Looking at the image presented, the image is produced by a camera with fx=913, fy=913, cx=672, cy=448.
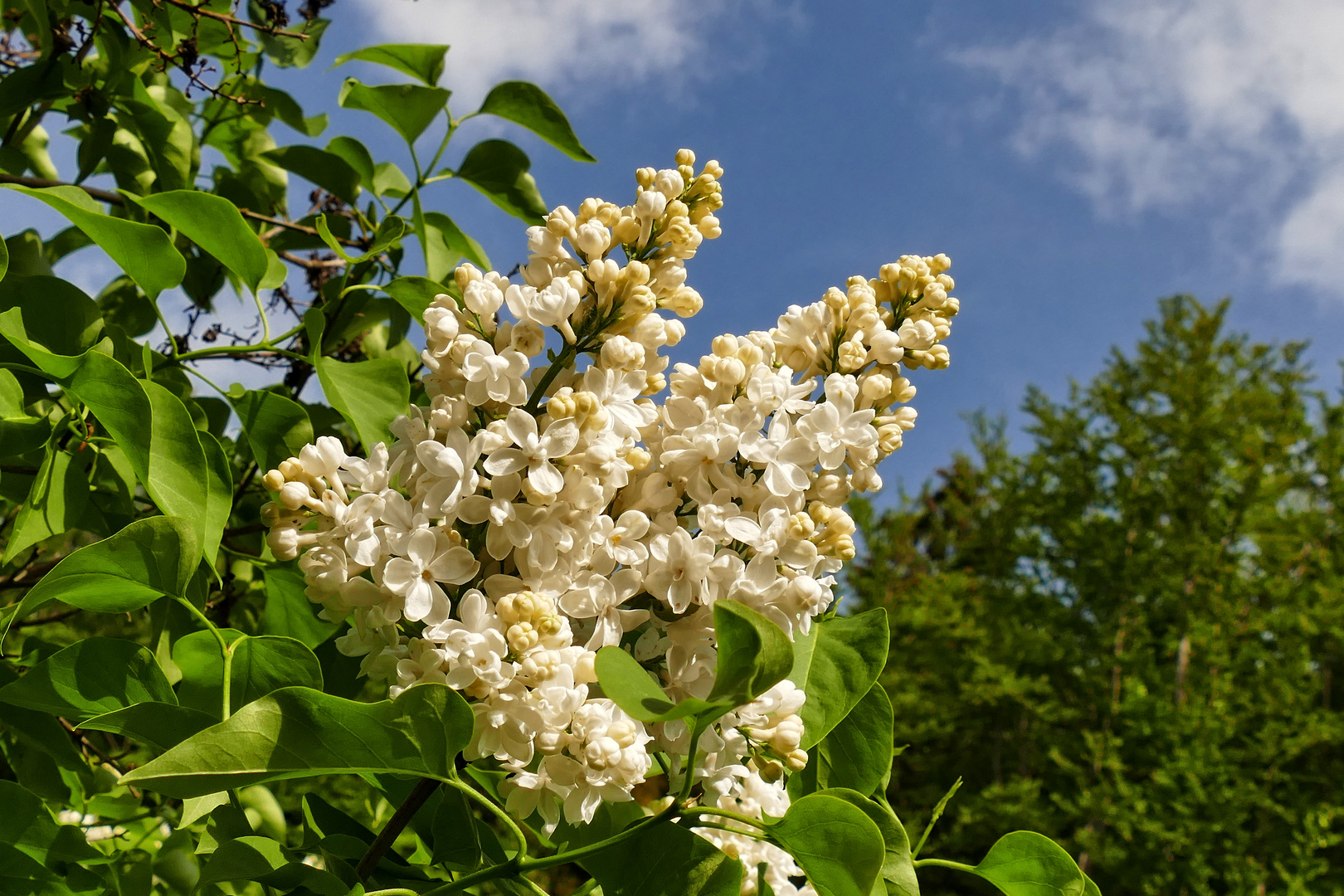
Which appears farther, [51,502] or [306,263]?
[306,263]

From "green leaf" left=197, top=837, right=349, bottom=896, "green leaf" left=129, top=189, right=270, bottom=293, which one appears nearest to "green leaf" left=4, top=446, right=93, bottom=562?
"green leaf" left=129, top=189, right=270, bottom=293

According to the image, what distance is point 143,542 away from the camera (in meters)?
0.57

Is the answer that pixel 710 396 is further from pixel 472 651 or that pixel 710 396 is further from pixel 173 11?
pixel 173 11

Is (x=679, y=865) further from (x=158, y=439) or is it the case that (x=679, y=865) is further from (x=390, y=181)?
(x=390, y=181)

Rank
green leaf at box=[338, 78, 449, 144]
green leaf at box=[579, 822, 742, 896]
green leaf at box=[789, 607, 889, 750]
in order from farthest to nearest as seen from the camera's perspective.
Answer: green leaf at box=[338, 78, 449, 144] → green leaf at box=[789, 607, 889, 750] → green leaf at box=[579, 822, 742, 896]

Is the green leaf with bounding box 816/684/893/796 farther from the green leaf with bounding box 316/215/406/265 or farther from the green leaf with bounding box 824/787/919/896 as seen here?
the green leaf with bounding box 316/215/406/265

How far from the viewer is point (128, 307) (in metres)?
1.21

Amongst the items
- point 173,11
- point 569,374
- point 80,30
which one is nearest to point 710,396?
point 569,374

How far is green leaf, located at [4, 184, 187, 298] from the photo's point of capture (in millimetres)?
708

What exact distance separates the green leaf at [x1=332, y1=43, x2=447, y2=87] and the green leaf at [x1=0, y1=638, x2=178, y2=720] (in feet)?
2.55

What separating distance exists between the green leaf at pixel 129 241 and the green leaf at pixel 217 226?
24mm

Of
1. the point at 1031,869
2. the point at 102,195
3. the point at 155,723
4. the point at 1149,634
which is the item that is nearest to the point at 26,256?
the point at 102,195

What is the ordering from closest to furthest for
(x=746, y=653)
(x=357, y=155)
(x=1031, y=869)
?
(x=746, y=653) < (x=1031, y=869) < (x=357, y=155)

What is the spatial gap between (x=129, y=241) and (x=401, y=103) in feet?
1.45
